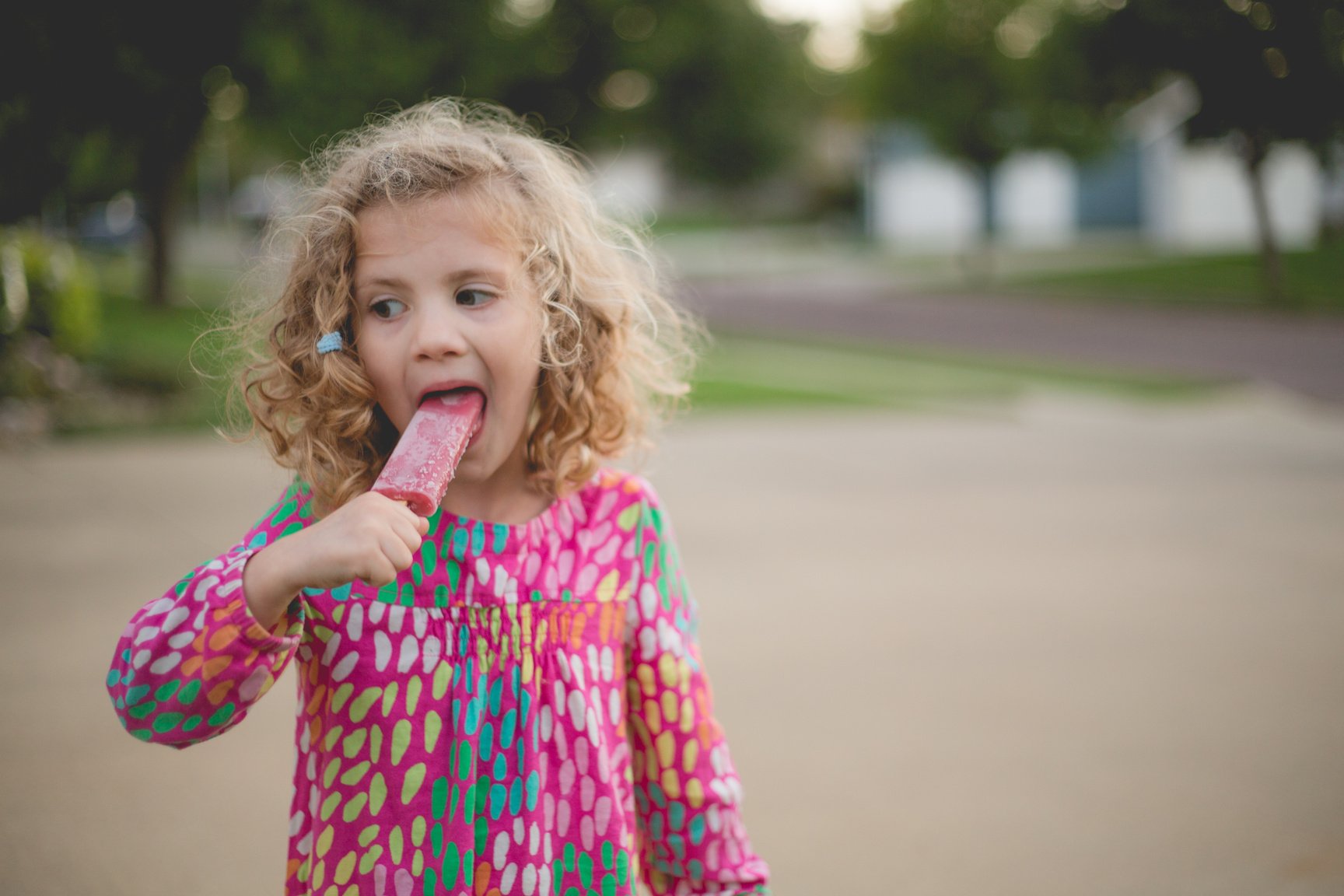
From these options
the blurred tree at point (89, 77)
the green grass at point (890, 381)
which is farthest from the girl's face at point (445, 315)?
the blurred tree at point (89, 77)

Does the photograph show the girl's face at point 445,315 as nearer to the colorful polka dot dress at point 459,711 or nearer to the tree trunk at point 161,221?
the colorful polka dot dress at point 459,711

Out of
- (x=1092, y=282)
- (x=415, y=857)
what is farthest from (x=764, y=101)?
(x=415, y=857)

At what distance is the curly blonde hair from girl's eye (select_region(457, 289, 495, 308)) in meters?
0.09

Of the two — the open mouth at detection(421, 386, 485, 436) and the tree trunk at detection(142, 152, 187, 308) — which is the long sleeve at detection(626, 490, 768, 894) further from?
the tree trunk at detection(142, 152, 187, 308)

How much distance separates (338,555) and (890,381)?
11568 millimetres

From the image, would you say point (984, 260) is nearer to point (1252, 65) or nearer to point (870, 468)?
point (1252, 65)

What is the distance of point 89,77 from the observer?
410 inches

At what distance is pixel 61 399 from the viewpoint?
931cm

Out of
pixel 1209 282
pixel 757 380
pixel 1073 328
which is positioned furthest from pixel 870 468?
pixel 1209 282

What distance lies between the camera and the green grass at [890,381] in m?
11.0

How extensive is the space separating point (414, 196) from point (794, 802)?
2269mm

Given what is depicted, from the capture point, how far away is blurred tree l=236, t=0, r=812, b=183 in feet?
56.2

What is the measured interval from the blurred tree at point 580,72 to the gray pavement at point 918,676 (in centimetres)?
959

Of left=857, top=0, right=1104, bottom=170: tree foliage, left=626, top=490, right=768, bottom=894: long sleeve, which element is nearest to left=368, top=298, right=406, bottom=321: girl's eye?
left=626, top=490, right=768, bottom=894: long sleeve
